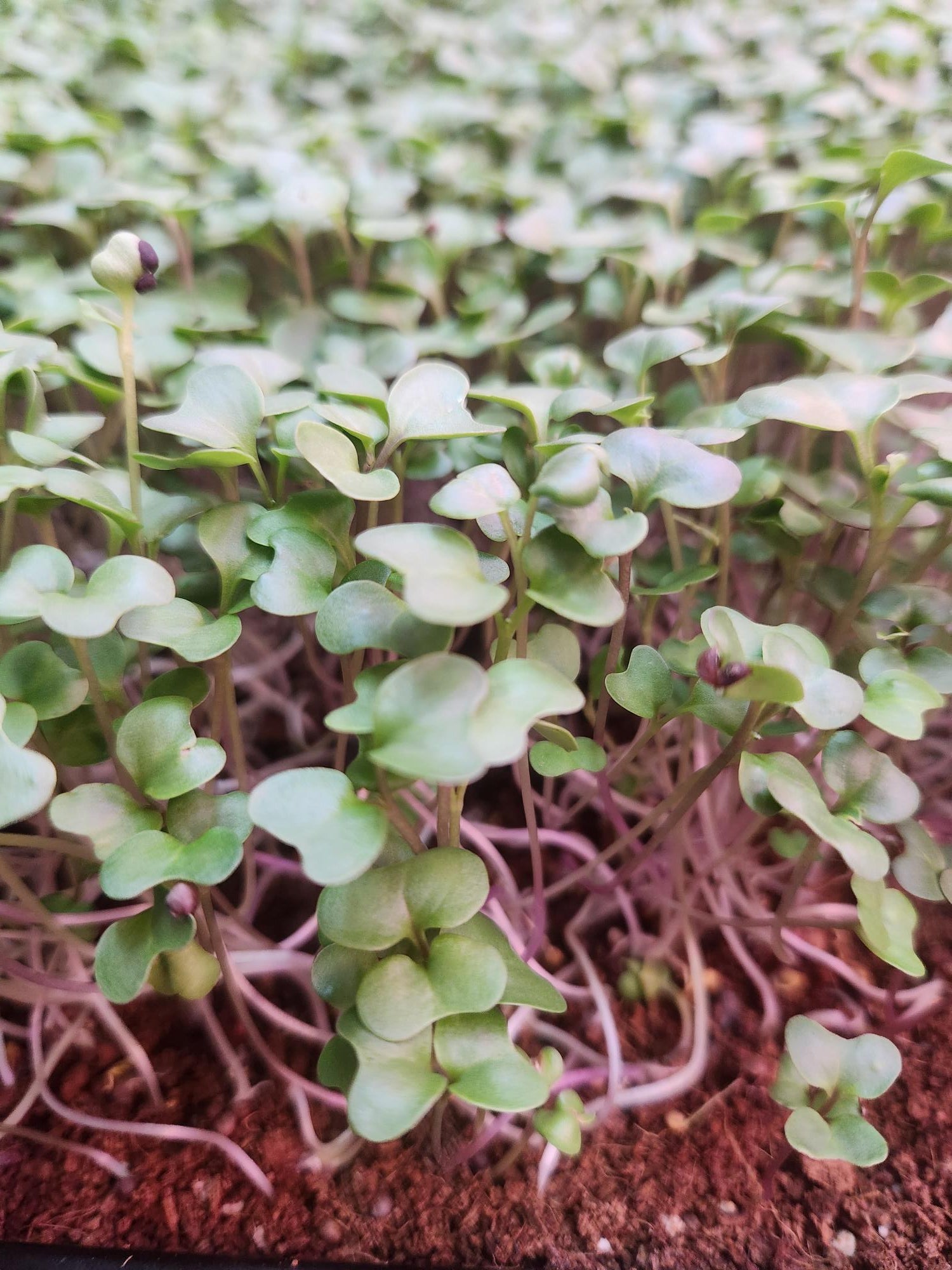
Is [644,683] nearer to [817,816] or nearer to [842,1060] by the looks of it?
[817,816]

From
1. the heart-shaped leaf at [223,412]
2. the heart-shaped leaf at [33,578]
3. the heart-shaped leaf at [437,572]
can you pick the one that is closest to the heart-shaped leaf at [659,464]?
the heart-shaped leaf at [437,572]

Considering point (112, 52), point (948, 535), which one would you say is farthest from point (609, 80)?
point (948, 535)

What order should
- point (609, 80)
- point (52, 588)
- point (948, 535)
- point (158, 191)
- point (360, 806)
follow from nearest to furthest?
point (360, 806) → point (52, 588) → point (948, 535) → point (158, 191) → point (609, 80)

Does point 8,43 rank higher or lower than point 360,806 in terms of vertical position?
higher

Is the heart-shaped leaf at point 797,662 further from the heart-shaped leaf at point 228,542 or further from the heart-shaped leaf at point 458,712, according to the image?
the heart-shaped leaf at point 228,542

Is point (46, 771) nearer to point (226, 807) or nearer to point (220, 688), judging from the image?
point (226, 807)

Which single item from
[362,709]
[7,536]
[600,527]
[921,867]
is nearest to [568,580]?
[600,527]
